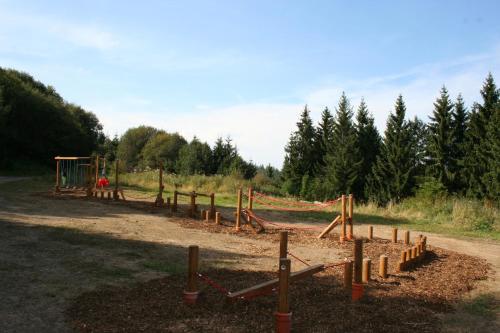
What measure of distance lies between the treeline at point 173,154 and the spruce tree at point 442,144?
633 inches

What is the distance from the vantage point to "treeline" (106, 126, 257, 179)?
4800cm

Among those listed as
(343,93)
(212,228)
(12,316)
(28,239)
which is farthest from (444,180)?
(12,316)

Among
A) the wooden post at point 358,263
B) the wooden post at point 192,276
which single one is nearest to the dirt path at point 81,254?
the wooden post at point 192,276

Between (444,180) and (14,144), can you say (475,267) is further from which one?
(14,144)

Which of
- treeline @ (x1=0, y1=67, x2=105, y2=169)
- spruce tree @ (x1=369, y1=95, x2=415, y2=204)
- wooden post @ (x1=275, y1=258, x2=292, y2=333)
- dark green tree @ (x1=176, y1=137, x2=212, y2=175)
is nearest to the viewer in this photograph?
wooden post @ (x1=275, y1=258, x2=292, y2=333)

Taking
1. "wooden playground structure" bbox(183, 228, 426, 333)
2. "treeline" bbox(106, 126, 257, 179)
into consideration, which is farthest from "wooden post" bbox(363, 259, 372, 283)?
"treeline" bbox(106, 126, 257, 179)

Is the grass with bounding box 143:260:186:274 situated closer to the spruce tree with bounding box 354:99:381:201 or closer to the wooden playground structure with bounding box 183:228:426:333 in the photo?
the wooden playground structure with bounding box 183:228:426:333

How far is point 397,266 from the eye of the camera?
856 centimetres

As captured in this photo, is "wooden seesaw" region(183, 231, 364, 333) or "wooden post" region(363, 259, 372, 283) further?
"wooden post" region(363, 259, 372, 283)

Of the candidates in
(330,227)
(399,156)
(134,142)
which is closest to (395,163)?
(399,156)

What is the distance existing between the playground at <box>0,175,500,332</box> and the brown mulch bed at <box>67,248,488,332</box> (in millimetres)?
14

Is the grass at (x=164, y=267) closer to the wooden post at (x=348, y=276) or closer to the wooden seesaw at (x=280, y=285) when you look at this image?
the wooden seesaw at (x=280, y=285)

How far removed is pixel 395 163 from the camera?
3556 centimetres

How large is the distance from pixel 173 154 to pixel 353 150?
34829 mm
